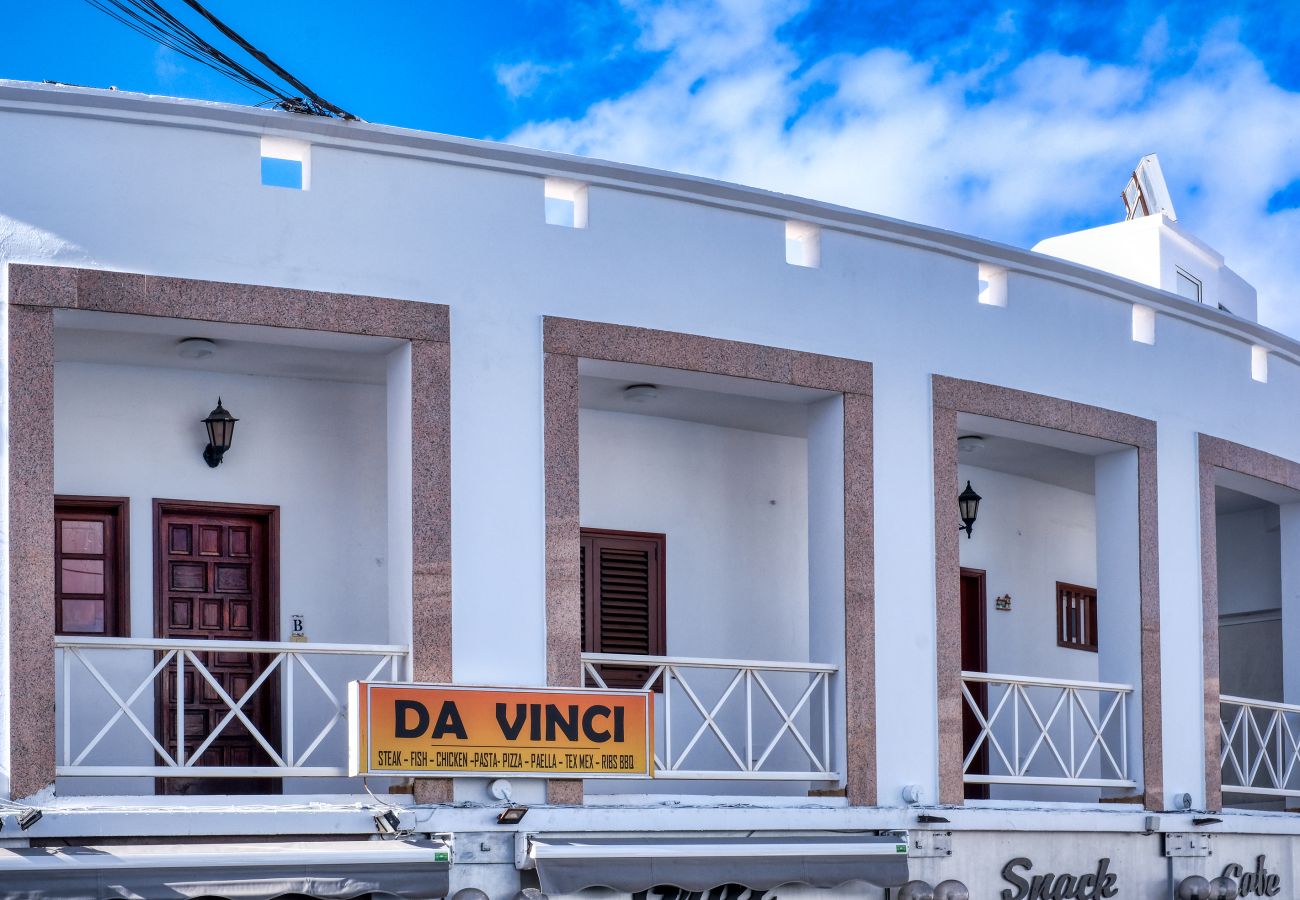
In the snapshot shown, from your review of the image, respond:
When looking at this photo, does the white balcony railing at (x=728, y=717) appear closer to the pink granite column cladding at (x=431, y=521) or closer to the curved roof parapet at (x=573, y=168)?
the pink granite column cladding at (x=431, y=521)

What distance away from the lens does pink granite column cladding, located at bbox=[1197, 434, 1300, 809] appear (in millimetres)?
15086

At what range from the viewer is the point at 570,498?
38.9ft

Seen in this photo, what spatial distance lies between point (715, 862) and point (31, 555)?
15.1ft

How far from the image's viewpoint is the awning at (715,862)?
1102 cm

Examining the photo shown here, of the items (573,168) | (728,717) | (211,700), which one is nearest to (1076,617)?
(728,717)

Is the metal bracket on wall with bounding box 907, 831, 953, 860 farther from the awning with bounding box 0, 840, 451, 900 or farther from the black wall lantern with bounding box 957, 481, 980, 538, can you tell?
the black wall lantern with bounding box 957, 481, 980, 538

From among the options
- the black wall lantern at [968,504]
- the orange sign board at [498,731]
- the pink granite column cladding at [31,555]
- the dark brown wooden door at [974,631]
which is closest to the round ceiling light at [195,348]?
the pink granite column cladding at [31,555]

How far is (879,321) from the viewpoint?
1339 centimetres

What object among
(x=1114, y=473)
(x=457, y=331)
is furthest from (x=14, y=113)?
(x=1114, y=473)

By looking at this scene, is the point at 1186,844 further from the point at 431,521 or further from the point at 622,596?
the point at 431,521

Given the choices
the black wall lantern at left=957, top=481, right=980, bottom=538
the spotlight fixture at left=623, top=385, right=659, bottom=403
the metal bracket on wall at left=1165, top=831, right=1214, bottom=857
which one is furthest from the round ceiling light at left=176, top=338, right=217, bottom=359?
the metal bracket on wall at left=1165, top=831, right=1214, bottom=857

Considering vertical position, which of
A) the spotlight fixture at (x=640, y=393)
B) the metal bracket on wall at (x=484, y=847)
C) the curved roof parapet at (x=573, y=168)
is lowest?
the metal bracket on wall at (x=484, y=847)

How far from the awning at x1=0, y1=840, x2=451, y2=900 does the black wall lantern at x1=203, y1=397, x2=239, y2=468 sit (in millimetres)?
3289

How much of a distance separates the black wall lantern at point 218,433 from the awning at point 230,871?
3.29 metres
